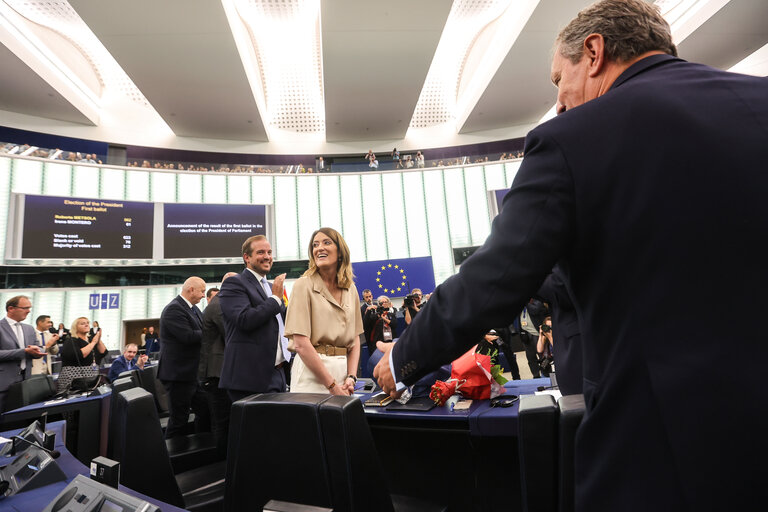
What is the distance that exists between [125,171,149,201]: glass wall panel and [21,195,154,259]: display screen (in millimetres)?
1079

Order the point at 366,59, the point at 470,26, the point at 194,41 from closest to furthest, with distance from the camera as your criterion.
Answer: the point at 194,41 < the point at 366,59 < the point at 470,26

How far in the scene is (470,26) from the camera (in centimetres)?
→ 1148

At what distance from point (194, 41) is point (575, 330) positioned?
419 inches

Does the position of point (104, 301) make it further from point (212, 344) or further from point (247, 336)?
point (247, 336)

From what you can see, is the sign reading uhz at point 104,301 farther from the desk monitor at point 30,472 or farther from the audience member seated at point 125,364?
the desk monitor at point 30,472

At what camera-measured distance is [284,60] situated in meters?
12.0

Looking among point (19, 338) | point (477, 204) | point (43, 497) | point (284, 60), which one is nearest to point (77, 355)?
point (19, 338)

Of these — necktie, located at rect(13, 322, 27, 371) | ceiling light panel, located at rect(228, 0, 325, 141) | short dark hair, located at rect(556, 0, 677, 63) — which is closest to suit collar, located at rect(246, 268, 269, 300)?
short dark hair, located at rect(556, 0, 677, 63)

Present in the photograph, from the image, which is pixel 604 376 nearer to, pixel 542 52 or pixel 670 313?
pixel 670 313

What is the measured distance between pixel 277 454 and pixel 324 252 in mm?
1341

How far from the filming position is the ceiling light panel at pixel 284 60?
32.7 ft

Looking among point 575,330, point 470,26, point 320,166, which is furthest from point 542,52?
point 575,330

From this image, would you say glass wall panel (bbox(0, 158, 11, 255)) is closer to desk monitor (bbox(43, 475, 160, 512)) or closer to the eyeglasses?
desk monitor (bbox(43, 475, 160, 512))

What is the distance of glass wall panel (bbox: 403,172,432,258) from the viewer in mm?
13984
